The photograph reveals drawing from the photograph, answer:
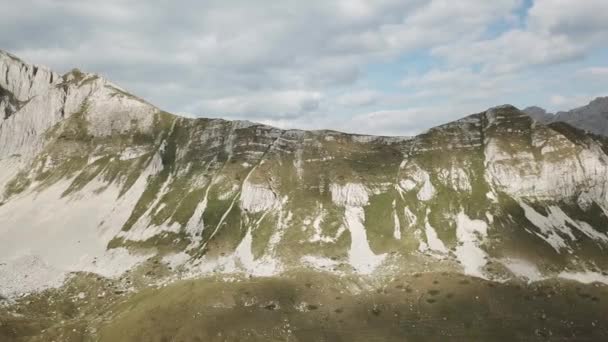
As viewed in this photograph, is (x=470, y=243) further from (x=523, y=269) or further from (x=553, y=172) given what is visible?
(x=553, y=172)

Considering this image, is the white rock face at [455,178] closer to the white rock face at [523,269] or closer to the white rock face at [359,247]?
the white rock face at [359,247]

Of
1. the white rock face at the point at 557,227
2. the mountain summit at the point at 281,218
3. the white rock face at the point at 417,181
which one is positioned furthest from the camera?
the white rock face at the point at 417,181

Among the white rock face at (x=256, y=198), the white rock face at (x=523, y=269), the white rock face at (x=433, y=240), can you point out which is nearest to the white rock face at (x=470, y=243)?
the white rock face at (x=433, y=240)

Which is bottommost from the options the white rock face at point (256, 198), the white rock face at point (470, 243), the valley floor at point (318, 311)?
the valley floor at point (318, 311)

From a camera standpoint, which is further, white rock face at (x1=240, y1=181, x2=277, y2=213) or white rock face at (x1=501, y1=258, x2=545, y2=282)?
white rock face at (x1=240, y1=181, x2=277, y2=213)

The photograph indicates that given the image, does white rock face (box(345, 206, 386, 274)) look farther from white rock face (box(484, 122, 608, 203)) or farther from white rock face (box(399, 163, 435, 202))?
white rock face (box(484, 122, 608, 203))

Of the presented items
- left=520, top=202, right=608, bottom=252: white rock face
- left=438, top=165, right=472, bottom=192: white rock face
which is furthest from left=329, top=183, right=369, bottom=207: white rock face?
left=520, top=202, right=608, bottom=252: white rock face

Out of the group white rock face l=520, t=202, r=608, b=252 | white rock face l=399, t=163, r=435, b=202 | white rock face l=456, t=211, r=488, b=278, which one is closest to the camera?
white rock face l=456, t=211, r=488, b=278

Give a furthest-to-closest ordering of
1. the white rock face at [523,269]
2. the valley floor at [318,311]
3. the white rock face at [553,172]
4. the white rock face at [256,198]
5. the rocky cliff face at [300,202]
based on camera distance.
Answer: the white rock face at [256,198] < the white rock face at [553,172] < the rocky cliff face at [300,202] < the white rock face at [523,269] < the valley floor at [318,311]
